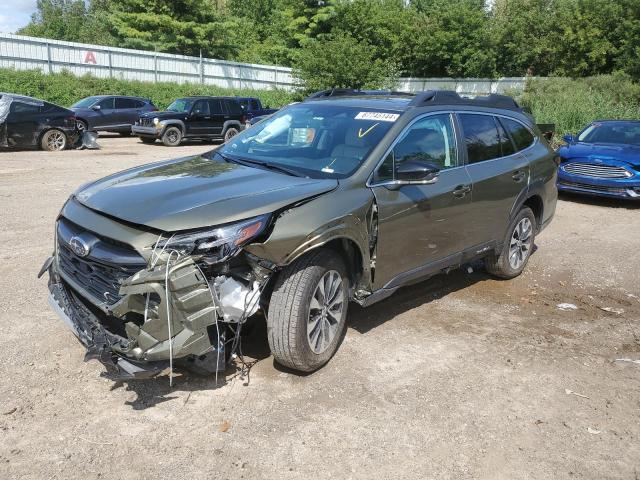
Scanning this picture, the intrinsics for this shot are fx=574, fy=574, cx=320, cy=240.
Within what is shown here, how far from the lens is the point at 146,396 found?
3.55m

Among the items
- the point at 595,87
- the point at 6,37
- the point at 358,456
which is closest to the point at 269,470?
the point at 358,456

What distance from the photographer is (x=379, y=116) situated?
14.9 feet

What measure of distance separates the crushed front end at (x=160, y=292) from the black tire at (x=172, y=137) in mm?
16507

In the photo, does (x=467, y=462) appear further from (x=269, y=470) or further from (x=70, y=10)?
(x=70, y=10)

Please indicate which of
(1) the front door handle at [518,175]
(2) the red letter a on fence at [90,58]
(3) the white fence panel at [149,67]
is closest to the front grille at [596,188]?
(1) the front door handle at [518,175]

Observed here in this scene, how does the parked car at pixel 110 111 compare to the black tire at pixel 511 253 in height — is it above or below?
above

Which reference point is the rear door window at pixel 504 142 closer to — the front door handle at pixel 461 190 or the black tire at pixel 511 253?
the black tire at pixel 511 253

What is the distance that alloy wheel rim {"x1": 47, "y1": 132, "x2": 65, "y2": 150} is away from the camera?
51.1 ft

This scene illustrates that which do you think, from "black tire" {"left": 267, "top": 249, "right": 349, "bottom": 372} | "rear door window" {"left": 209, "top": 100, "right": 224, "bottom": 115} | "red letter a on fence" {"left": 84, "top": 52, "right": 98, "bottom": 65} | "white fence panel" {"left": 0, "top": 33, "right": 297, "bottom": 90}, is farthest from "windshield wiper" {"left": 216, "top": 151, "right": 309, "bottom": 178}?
"red letter a on fence" {"left": 84, "top": 52, "right": 98, "bottom": 65}

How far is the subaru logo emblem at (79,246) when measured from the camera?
3.40 meters

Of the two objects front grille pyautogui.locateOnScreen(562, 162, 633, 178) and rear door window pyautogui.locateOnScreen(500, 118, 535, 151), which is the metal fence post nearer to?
front grille pyautogui.locateOnScreen(562, 162, 633, 178)

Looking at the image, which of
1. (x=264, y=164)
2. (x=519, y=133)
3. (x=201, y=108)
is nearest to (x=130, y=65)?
(x=201, y=108)

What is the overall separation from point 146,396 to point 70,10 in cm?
8703

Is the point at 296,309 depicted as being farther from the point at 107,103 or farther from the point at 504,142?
the point at 107,103
